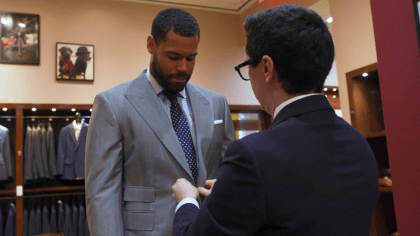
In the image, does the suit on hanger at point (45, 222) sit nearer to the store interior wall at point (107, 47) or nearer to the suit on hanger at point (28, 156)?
the suit on hanger at point (28, 156)

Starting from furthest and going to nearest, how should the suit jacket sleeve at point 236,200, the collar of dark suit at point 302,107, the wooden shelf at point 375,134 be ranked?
the wooden shelf at point 375,134 → the collar of dark suit at point 302,107 → the suit jacket sleeve at point 236,200

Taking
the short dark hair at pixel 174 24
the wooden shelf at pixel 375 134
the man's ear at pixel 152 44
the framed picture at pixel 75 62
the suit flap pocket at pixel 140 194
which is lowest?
the suit flap pocket at pixel 140 194

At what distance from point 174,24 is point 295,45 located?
795 millimetres

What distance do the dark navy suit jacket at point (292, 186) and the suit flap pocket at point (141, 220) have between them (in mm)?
570

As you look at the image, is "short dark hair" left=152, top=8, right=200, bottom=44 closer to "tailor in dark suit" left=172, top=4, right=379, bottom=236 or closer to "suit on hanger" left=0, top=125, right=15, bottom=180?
"tailor in dark suit" left=172, top=4, right=379, bottom=236

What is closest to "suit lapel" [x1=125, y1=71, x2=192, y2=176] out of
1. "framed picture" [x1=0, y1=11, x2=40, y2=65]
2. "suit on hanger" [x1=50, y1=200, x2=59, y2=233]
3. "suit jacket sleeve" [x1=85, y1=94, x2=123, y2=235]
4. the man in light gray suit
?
the man in light gray suit

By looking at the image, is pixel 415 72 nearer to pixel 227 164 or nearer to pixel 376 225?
pixel 227 164

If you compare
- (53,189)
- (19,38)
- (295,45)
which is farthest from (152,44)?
(19,38)

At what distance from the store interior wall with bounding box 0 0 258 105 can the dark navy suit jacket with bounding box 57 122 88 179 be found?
0.88 metres

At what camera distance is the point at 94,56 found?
5.68 m

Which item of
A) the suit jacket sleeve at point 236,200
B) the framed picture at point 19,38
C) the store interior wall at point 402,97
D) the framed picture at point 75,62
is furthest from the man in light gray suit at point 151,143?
the framed picture at point 19,38

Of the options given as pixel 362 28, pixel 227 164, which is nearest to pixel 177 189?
pixel 227 164

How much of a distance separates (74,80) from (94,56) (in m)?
0.52

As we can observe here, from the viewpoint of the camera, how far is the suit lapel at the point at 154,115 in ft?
4.65
